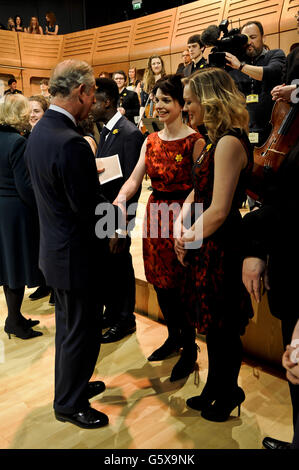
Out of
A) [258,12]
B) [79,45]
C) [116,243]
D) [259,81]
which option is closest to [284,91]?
[116,243]

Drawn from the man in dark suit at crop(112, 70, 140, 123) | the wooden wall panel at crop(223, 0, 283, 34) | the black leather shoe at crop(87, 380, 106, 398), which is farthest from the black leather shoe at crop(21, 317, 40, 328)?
the wooden wall panel at crop(223, 0, 283, 34)

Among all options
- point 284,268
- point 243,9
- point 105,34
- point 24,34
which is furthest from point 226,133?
point 24,34

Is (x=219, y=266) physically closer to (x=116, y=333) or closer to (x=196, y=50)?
(x=116, y=333)

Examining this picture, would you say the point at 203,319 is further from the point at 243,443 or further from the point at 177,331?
the point at 177,331

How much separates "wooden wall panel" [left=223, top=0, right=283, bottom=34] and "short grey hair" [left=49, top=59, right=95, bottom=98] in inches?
202

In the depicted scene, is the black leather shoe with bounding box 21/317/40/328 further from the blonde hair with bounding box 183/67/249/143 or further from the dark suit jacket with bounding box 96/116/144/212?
the blonde hair with bounding box 183/67/249/143

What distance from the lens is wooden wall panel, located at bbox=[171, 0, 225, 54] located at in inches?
269

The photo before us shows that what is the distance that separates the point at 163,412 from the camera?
174 centimetres

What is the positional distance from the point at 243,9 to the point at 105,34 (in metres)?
3.97

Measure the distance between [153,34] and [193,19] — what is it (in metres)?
1.12

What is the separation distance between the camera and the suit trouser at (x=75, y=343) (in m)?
1.54

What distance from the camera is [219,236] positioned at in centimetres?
149

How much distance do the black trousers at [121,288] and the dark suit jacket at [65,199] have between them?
825mm

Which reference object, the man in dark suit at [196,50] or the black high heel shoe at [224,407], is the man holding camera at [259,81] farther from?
the black high heel shoe at [224,407]
